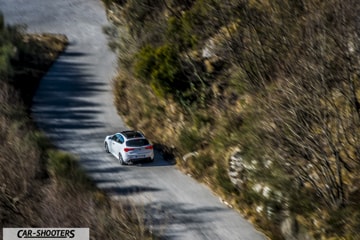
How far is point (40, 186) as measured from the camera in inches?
840

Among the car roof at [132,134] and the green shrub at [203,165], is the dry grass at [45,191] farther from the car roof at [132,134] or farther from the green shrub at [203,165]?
the green shrub at [203,165]

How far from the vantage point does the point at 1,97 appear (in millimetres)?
27875

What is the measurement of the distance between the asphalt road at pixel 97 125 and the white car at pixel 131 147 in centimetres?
35

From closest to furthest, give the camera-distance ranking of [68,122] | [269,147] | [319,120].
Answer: [319,120] → [269,147] → [68,122]

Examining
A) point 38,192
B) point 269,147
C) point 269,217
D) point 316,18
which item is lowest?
point 38,192

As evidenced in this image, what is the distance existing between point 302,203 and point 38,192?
25.6 ft

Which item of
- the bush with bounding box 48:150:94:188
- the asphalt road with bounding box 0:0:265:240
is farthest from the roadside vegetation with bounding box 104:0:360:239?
the bush with bounding box 48:150:94:188

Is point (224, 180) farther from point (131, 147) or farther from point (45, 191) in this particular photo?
point (45, 191)

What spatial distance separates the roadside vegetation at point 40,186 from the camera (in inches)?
703

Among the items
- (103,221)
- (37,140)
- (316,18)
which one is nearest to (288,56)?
(316,18)

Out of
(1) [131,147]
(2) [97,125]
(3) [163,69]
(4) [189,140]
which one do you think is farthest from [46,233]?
(2) [97,125]

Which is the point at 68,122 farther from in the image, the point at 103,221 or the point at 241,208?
the point at 103,221

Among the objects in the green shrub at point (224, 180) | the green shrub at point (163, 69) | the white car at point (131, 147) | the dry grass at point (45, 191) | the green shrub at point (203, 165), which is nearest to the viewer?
the dry grass at point (45, 191)

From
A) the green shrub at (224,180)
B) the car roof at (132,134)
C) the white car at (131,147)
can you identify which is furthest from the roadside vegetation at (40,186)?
the green shrub at (224,180)
